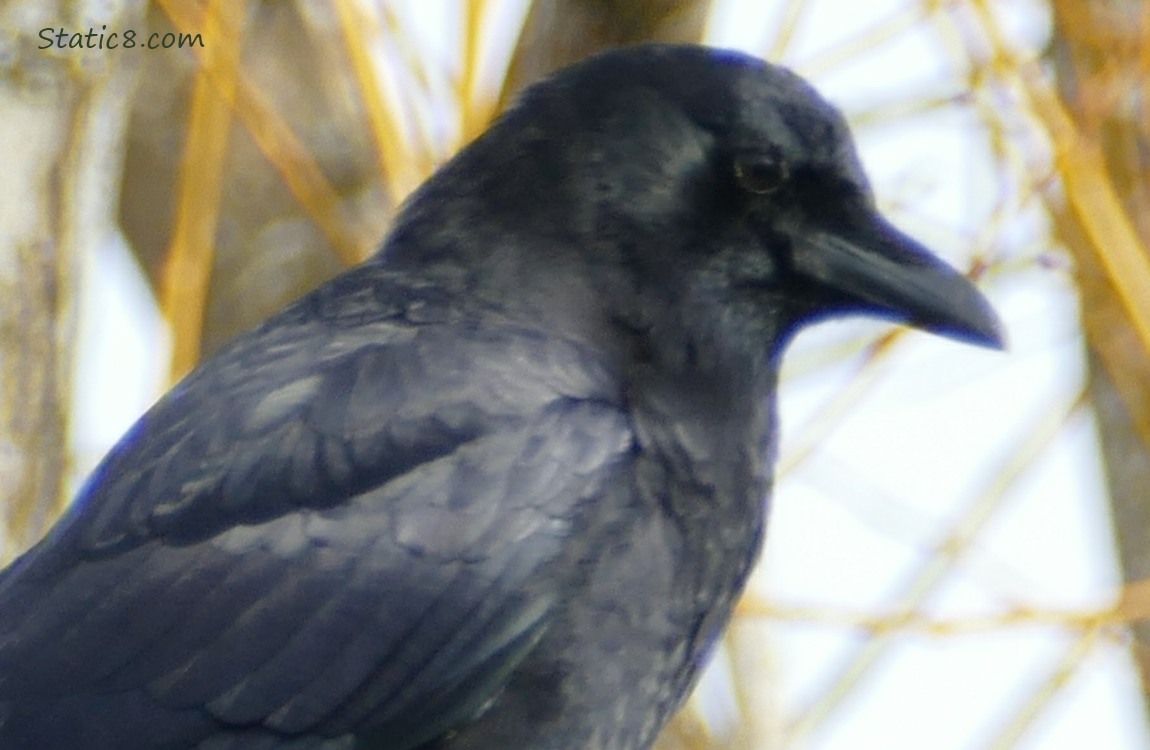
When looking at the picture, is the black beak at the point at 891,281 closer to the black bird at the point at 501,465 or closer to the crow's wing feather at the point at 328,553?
the black bird at the point at 501,465

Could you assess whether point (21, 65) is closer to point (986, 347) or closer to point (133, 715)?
point (133, 715)

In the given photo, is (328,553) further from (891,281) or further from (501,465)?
(891,281)

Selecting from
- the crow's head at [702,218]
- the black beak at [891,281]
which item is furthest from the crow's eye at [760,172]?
the black beak at [891,281]

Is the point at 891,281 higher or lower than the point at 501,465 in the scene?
lower

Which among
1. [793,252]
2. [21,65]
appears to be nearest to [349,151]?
[21,65]

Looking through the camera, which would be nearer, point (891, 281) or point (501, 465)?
point (501, 465)

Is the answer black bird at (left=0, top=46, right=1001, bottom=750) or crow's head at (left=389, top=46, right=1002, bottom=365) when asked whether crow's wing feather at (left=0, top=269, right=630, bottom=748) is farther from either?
crow's head at (left=389, top=46, right=1002, bottom=365)

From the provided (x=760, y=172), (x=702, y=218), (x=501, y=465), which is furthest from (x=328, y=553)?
(x=760, y=172)
